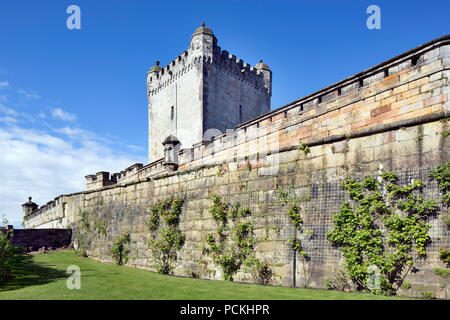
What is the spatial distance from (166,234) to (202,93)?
1825cm

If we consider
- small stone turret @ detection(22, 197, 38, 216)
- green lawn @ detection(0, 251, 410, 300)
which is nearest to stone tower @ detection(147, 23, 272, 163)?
small stone turret @ detection(22, 197, 38, 216)

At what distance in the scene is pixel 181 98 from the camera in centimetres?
2895

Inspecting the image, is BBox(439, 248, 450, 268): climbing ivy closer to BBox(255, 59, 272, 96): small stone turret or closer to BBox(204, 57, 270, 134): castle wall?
BBox(204, 57, 270, 134): castle wall

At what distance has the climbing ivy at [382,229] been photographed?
555 centimetres

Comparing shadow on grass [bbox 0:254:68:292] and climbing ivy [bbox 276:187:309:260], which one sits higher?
climbing ivy [bbox 276:187:309:260]

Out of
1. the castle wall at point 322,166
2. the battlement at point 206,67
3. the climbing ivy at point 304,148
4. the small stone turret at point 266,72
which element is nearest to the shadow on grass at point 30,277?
the castle wall at point 322,166

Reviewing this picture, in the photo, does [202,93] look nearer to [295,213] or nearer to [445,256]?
[295,213]

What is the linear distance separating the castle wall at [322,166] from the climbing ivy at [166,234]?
0.83 ft

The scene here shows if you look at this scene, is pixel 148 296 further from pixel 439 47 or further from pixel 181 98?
pixel 181 98

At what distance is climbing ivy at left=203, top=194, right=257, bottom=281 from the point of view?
791 cm

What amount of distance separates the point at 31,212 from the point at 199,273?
2840 centimetres

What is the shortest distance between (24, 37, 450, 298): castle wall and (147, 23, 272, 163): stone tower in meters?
15.7

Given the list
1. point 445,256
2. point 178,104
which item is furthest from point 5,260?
point 178,104
